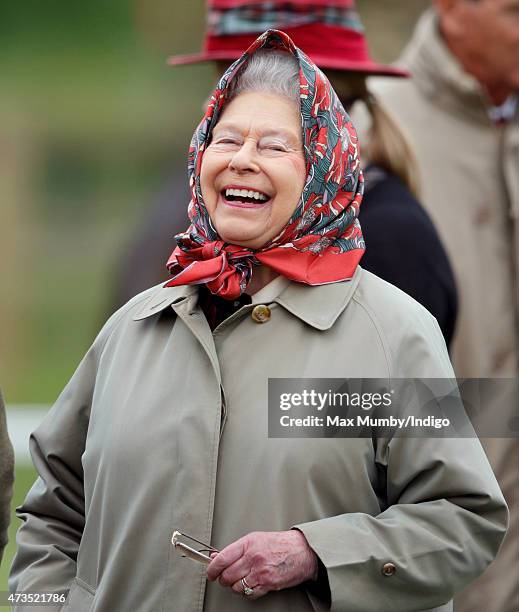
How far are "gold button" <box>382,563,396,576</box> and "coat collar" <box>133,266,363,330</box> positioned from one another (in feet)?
1.61

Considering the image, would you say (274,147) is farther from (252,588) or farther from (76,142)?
(76,142)

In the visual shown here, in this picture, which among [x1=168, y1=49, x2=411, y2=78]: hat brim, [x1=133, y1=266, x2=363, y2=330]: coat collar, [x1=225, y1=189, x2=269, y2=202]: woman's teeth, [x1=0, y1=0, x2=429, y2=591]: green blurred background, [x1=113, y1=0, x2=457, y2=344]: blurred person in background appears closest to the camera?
[x1=133, y1=266, x2=363, y2=330]: coat collar

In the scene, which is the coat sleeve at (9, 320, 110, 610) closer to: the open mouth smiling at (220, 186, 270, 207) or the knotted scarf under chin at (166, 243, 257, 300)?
the knotted scarf under chin at (166, 243, 257, 300)

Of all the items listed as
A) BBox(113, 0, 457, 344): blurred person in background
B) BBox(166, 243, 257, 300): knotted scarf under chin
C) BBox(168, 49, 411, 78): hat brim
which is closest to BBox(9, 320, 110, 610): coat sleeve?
BBox(166, 243, 257, 300): knotted scarf under chin

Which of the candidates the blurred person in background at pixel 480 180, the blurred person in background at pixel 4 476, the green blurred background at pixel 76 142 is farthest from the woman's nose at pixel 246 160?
the green blurred background at pixel 76 142

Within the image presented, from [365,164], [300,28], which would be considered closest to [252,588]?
[365,164]

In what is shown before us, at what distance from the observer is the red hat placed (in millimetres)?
4105

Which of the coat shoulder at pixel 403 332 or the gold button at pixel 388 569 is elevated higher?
the coat shoulder at pixel 403 332

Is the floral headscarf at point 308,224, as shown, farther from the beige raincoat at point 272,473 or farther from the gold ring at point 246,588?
the gold ring at point 246,588

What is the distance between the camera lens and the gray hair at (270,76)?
3.02m

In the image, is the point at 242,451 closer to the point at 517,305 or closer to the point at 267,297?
the point at 267,297

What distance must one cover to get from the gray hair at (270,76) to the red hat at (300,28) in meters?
0.99

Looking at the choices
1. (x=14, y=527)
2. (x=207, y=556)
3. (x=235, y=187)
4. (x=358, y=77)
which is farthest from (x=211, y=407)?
(x=14, y=527)

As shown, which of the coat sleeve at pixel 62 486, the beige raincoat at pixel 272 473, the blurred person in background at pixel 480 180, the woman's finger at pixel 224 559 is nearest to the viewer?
the woman's finger at pixel 224 559
